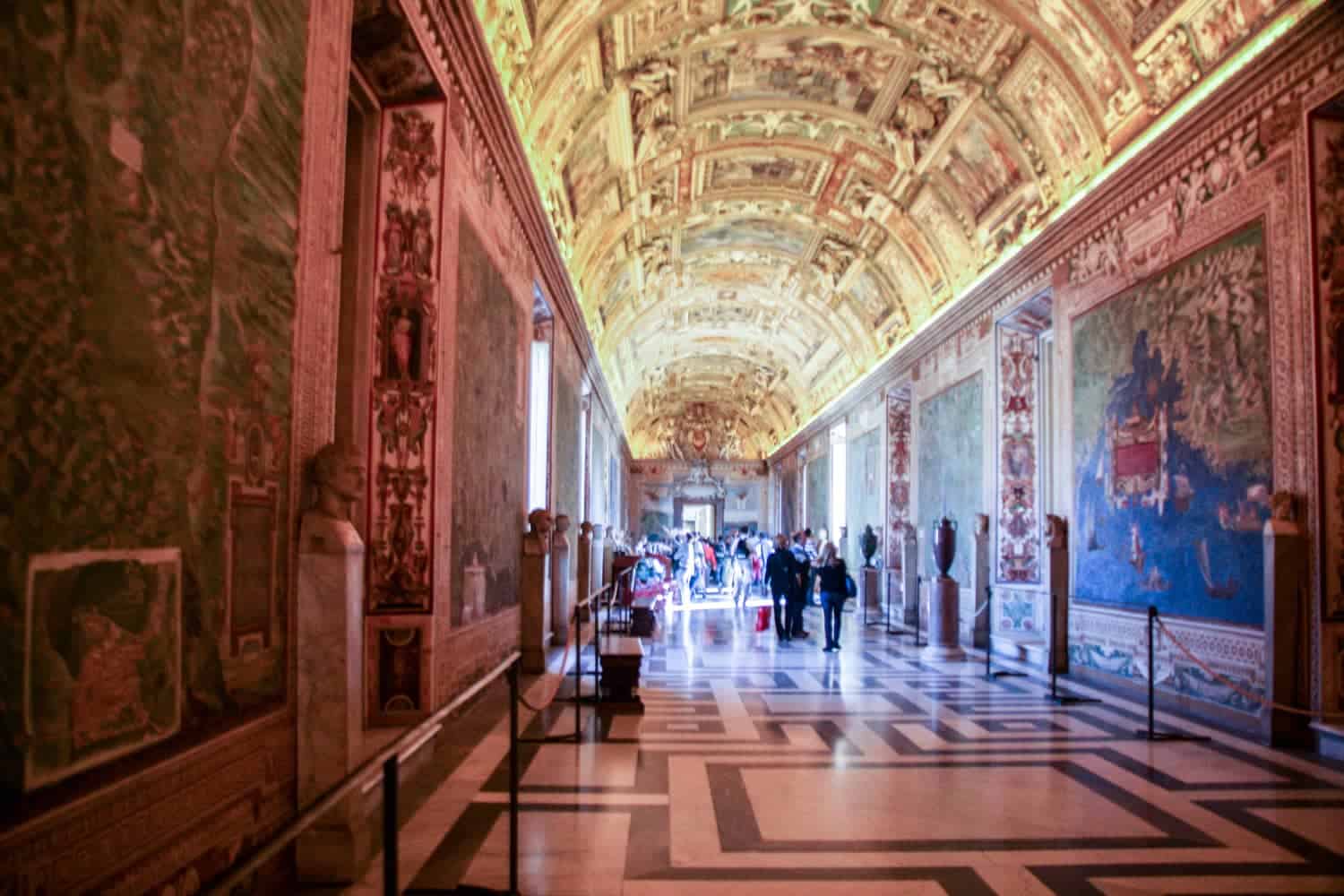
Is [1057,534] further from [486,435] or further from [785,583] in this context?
[486,435]

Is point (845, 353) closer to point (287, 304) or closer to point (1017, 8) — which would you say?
point (1017, 8)

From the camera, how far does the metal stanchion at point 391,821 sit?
8.46 ft

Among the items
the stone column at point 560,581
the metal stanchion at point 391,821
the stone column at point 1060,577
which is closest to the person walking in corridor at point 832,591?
the stone column at point 1060,577

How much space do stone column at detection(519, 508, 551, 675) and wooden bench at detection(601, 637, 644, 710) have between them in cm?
235

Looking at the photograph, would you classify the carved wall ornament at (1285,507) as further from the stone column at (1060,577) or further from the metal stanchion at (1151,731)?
the stone column at (1060,577)

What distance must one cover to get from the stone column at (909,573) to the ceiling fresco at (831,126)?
5.02m

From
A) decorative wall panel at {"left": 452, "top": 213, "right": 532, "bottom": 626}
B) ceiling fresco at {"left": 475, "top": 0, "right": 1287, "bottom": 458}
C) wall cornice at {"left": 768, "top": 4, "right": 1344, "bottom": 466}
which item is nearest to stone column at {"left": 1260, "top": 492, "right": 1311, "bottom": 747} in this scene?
wall cornice at {"left": 768, "top": 4, "right": 1344, "bottom": 466}

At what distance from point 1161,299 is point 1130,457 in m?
2.00

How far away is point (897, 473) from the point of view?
22844mm

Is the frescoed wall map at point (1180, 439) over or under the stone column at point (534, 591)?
over

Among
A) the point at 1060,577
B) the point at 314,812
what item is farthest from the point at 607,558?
the point at 314,812

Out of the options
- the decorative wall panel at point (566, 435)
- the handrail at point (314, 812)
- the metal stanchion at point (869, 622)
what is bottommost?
the metal stanchion at point (869, 622)

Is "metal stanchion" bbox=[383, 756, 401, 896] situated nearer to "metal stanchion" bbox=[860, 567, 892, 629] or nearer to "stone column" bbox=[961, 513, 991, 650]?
"stone column" bbox=[961, 513, 991, 650]

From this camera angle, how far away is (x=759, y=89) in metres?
15.7
